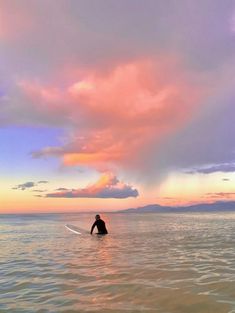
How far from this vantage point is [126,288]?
38.9 feet

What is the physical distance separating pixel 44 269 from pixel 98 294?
19.1 feet

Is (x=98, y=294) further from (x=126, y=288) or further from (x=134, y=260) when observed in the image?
(x=134, y=260)

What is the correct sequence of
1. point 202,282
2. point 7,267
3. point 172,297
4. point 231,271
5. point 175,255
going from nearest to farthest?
1. point 172,297
2. point 202,282
3. point 231,271
4. point 7,267
5. point 175,255

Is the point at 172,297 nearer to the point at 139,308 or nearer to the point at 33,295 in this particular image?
the point at 139,308

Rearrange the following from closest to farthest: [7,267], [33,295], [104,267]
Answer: [33,295] < [104,267] < [7,267]

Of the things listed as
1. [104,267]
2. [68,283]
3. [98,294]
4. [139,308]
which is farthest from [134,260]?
[139,308]

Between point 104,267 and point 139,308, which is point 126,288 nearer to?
point 139,308

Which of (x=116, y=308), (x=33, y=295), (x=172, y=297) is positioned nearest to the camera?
(x=116, y=308)

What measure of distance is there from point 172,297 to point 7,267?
9515 mm

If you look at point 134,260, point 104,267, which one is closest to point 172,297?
point 104,267

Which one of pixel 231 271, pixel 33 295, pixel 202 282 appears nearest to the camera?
pixel 33 295

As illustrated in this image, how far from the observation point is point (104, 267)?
53.2ft

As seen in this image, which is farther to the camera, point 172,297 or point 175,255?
point 175,255

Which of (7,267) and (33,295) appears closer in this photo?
(33,295)
